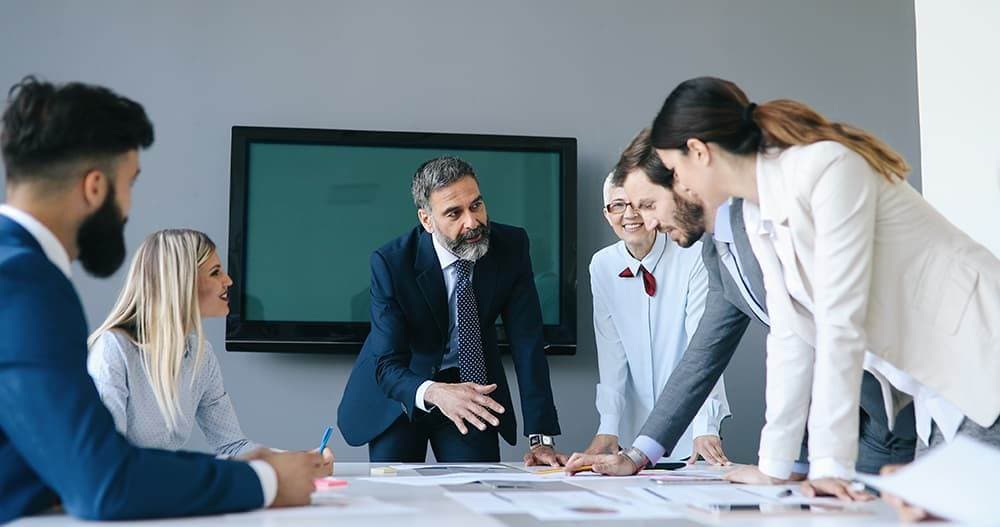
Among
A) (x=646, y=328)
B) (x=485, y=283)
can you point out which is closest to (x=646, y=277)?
(x=646, y=328)

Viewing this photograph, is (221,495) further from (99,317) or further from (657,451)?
(99,317)

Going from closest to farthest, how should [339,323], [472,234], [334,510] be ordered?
[334,510] < [472,234] < [339,323]

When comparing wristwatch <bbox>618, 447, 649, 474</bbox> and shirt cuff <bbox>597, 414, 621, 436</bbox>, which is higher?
wristwatch <bbox>618, 447, 649, 474</bbox>

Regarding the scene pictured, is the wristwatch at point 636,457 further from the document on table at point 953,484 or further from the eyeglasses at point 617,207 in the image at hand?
the eyeglasses at point 617,207

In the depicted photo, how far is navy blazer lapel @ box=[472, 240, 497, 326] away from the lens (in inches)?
→ 126

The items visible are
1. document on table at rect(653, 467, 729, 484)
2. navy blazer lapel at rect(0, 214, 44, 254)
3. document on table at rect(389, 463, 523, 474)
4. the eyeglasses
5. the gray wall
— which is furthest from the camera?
the gray wall

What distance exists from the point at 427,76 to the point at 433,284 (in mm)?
1442

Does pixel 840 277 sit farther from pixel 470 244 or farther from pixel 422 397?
pixel 470 244

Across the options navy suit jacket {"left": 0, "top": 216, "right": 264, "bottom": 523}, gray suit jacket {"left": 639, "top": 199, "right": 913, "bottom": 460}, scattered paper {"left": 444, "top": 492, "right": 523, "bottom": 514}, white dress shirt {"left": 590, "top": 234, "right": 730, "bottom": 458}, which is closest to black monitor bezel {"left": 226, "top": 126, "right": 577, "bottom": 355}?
white dress shirt {"left": 590, "top": 234, "right": 730, "bottom": 458}

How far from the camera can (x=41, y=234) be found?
1468 millimetres

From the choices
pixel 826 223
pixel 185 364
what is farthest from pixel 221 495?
pixel 185 364

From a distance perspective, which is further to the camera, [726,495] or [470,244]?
[470,244]

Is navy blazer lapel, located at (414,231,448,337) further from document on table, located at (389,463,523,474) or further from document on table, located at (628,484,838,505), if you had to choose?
document on table, located at (628,484,838,505)

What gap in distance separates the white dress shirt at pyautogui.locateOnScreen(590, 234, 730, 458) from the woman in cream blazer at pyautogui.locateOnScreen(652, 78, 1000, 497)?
1579mm
